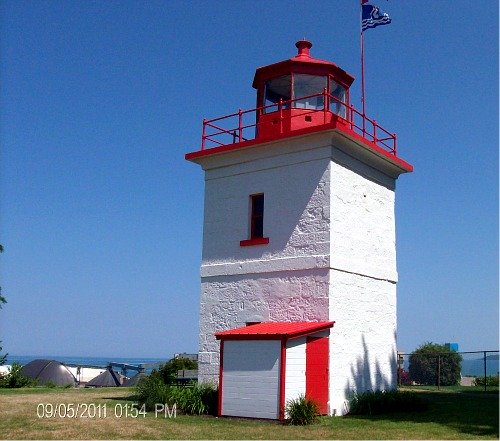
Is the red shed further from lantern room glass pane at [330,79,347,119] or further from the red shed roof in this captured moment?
lantern room glass pane at [330,79,347,119]

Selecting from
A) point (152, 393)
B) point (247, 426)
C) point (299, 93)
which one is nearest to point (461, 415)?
point (247, 426)

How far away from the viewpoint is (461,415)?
52.9 ft

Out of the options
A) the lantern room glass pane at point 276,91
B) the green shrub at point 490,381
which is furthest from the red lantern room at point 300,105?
the green shrub at point 490,381

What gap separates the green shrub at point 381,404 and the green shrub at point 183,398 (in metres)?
3.68

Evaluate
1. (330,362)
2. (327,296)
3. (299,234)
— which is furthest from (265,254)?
(330,362)

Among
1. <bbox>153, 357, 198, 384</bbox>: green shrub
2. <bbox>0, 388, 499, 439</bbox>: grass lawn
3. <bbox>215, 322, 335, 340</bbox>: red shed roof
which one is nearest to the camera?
<bbox>0, 388, 499, 439</bbox>: grass lawn

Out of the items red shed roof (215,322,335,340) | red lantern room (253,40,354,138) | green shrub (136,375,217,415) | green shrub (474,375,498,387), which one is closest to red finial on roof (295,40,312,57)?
red lantern room (253,40,354,138)

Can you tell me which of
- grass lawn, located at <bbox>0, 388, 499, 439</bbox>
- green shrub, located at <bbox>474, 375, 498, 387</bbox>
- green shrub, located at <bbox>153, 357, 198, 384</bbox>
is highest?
green shrub, located at <bbox>153, 357, 198, 384</bbox>

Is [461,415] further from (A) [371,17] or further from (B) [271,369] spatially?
(A) [371,17]

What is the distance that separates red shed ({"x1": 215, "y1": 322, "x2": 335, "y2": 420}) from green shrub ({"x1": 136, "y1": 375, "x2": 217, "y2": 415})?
2.62 feet

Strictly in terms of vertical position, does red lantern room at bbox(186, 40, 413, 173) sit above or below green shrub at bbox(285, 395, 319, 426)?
above

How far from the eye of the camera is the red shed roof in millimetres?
15664

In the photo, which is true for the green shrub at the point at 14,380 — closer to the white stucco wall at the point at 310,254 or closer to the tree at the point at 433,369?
the white stucco wall at the point at 310,254
